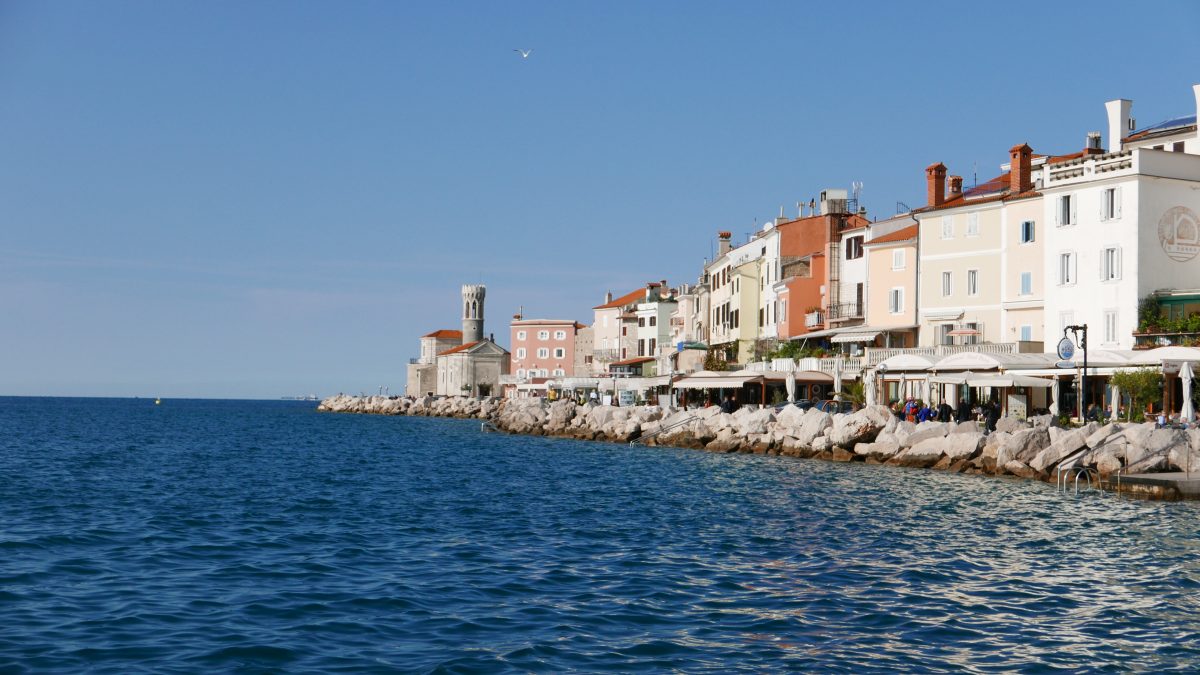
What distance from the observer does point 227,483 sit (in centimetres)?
3484

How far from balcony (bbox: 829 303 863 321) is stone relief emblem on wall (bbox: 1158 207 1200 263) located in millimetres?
16345

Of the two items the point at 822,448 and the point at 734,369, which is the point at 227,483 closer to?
the point at 822,448

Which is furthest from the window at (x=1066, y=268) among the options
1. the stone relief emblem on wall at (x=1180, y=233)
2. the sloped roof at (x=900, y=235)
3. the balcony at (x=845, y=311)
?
the balcony at (x=845, y=311)

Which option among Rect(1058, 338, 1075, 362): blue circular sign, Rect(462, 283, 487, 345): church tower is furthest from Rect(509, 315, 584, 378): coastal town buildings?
Rect(1058, 338, 1075, 362): blue circular sign

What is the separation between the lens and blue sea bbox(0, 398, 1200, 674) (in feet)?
41.4

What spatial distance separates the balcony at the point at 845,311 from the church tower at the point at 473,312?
292ft

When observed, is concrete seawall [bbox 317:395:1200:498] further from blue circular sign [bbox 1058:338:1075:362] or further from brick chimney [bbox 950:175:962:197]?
brick chimney [bbox 950:175:962:197]

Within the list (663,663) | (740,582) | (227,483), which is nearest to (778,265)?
(227,483)

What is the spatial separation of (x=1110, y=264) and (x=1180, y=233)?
288cm

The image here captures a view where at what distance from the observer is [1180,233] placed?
4422 cm

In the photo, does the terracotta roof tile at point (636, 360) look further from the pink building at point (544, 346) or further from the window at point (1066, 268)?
the window at point (1066, 268)

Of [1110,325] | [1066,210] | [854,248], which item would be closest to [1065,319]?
[1110,325]

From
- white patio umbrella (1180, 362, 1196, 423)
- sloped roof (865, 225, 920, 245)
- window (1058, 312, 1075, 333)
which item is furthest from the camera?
sloped roof (865, 225, 920, 245)

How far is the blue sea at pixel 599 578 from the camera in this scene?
497 inches
